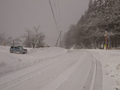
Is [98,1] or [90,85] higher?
[98,1]

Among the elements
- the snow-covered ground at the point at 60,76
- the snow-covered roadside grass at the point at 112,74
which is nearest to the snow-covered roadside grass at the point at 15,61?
the snow-covered ground at the point at 60,76

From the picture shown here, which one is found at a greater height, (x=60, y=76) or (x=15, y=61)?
(x=15, y=61)

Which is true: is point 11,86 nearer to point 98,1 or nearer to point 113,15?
point 113,15

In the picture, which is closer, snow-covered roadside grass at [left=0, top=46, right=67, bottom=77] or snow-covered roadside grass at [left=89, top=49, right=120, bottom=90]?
snow-covered roadside grass at [left=89, top=49, right=120, bottom=90]

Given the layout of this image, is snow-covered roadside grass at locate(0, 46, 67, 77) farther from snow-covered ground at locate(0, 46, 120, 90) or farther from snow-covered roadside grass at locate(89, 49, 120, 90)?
snow-covered roadside grass at locate(89, 49, 120, 90)

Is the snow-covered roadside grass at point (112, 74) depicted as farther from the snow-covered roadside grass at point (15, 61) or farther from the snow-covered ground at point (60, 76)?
the snow-covered roadside grass at point (15, 61)

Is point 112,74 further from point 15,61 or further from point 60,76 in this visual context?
point 15,61

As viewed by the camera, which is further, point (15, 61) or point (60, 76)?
point (15, 61)

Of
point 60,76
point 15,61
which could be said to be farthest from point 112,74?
point 15,61

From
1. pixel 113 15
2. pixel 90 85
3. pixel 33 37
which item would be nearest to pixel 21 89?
pixel 90 85

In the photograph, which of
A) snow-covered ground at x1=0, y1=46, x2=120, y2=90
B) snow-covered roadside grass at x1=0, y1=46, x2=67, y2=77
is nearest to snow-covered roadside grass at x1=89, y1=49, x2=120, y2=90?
snow-covered ground at x1=0, y1=46, x2=120, y2=90

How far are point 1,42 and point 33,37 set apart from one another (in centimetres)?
2592

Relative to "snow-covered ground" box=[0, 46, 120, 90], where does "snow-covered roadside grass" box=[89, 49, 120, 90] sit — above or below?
above

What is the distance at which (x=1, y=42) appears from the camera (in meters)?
48.9
